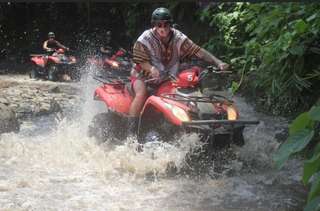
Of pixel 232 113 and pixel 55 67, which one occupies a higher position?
pixel 232 113

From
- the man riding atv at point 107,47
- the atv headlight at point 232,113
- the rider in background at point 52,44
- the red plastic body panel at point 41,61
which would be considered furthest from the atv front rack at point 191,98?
the rider in background at point 52,44

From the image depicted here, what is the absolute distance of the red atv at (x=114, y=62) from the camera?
1230 centimetres

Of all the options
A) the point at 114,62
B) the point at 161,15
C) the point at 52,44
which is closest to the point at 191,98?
the point at 161,15

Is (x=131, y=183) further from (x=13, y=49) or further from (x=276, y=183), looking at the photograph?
(x=13, y=49)

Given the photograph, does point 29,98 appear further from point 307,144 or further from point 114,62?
point 307,144

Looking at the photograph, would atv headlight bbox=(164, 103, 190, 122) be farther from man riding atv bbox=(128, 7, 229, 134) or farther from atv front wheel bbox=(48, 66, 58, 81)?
atv front wheel bbox=(48, 66, 58, 81)

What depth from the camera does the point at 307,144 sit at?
1.46 meters

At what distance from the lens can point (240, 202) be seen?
4.25 m

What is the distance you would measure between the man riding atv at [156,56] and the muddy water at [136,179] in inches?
18.1

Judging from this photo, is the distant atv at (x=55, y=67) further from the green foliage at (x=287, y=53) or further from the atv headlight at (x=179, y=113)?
the atv headlight at (x=179, y=113)

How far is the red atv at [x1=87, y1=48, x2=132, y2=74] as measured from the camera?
12.3 m

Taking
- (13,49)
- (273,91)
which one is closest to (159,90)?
(273,91)

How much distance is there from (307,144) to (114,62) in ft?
36.5

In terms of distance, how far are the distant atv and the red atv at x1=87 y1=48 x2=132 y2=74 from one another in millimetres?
502
